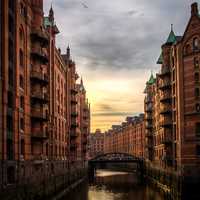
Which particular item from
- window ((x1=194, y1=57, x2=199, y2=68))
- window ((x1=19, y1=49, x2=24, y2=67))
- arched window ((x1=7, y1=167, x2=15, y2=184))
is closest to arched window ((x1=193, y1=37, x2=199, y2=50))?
window ((x1=194, y1=57, x2=199, y2=68))

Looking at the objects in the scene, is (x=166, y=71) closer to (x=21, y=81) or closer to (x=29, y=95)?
(x=29, y=95)

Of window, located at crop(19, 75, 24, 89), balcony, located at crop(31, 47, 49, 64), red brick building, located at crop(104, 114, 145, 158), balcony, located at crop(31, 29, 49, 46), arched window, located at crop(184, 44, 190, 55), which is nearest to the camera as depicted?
window, located at crop(19, 75, 24, 89)

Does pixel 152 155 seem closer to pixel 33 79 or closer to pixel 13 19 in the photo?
pixel 33 79

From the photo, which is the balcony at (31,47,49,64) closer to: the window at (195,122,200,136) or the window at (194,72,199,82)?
the window at (194,72,199,82)

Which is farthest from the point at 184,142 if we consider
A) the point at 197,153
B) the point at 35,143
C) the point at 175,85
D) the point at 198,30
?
the point at 35,143

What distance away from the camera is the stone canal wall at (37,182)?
4140 cm

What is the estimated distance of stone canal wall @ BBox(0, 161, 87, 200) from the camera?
41.4m

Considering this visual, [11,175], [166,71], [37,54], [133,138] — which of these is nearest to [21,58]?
[37,54]

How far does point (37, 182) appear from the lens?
166ft

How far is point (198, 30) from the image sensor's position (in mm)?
60812

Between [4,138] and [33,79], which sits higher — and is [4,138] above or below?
below

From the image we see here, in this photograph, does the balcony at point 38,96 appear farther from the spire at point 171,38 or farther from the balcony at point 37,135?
the spire at point 171,38

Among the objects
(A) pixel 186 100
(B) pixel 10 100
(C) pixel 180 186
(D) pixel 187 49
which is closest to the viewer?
(B) pixel 10 100

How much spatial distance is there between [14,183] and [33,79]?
46.8ft
